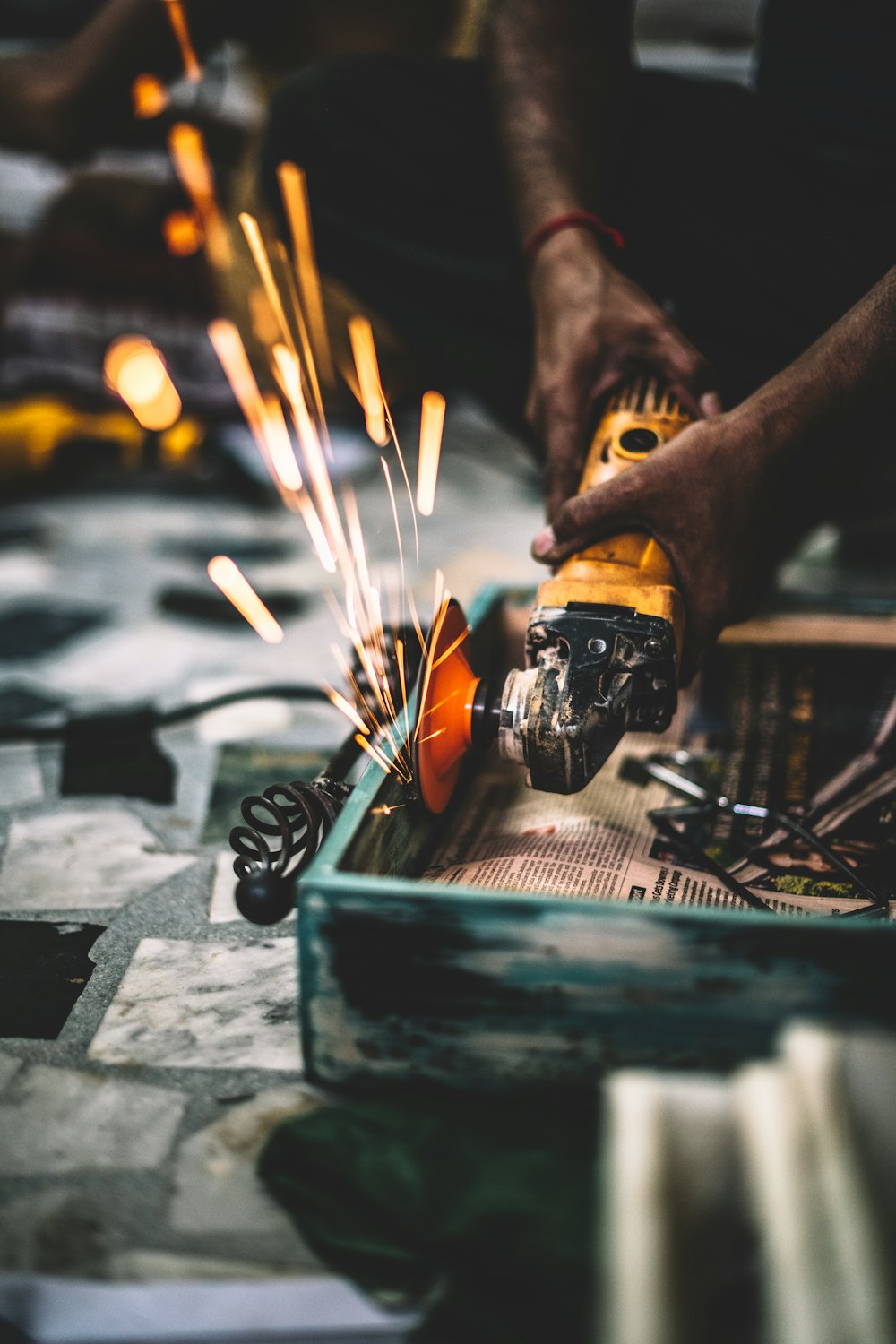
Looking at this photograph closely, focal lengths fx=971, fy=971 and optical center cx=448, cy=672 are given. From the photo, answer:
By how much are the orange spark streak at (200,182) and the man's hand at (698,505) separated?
210cm

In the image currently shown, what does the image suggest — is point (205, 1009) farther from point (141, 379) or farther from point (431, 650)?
point (141, 379)

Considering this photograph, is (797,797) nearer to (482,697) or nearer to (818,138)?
(482,697)

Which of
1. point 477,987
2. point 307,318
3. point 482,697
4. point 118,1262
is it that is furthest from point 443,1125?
point 307,318

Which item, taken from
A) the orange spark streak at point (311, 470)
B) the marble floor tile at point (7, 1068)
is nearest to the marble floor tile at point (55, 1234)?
the marble floor tile at point (7, 1068)

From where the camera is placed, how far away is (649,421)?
3.18ft

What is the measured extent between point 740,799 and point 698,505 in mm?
329

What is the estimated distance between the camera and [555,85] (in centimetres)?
125

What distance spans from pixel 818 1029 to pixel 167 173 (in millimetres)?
3136

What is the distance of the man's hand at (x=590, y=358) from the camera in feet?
3.21

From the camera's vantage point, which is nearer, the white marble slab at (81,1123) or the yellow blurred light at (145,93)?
the white marble slab at (81,1123)

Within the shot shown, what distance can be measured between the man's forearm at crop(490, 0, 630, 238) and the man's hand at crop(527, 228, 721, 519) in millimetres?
204

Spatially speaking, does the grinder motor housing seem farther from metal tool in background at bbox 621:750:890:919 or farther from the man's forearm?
the man's forearm

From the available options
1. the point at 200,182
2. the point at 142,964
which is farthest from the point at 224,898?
the point at 200,182

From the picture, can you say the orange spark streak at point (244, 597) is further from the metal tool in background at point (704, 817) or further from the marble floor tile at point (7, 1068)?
the marble floor tile at point (7, 1068)
